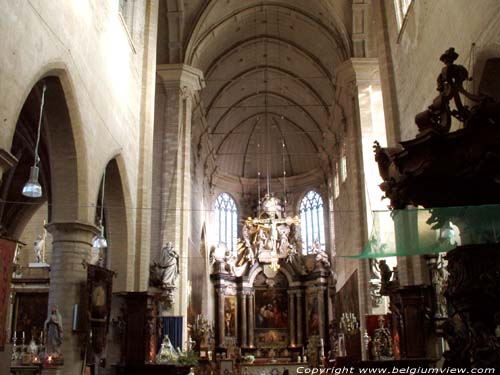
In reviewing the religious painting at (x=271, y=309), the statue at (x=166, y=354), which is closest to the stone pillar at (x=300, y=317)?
the religious painting at (x=271, y=309)

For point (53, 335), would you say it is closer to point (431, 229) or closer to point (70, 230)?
point (70, 230)

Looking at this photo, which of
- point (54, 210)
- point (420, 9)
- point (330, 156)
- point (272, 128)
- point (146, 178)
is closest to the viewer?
point (54, 210)

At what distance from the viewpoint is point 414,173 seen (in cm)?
730

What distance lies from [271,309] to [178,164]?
15192 mm

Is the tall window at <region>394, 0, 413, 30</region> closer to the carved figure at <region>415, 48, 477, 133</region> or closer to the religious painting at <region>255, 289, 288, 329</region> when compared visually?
the carved figure at <region>415, 48, 477, 133</region>

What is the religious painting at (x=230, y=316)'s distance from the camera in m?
33.2

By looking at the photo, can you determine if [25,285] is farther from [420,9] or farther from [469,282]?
[469,282]

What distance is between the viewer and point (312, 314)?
3309cm

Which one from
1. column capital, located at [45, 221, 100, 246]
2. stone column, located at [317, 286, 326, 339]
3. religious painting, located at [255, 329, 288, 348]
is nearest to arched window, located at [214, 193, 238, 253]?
religious painting, located at [255, 329, 288, 348]

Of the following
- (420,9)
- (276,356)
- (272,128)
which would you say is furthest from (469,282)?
(272,128)

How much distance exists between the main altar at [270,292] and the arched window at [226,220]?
1283 mm

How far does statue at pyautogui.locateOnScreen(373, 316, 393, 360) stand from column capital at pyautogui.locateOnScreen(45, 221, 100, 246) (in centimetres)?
914

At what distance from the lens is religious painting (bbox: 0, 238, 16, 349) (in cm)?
776

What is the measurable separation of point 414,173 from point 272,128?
2894 cm
